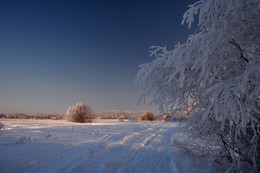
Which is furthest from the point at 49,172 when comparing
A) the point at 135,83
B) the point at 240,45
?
the point at 240,45

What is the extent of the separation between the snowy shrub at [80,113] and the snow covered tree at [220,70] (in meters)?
21.2

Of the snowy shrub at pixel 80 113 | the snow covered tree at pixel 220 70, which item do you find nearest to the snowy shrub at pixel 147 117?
the snowy shrub at pixel 80 113

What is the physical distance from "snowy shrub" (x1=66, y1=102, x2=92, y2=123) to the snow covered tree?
835 inches

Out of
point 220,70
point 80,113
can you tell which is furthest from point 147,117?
point 220,70

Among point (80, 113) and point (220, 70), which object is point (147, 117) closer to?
point (80, 113)

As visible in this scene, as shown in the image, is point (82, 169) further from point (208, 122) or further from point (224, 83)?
point (224, 83)

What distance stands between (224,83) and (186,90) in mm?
1237

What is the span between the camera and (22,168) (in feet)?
15.4

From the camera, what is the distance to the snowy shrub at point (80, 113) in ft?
82.0

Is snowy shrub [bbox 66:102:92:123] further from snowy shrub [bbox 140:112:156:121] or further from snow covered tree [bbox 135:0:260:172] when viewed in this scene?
snow covered tree [bbox 135:0:260:172]

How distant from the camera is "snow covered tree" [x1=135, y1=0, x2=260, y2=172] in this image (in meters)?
2.91

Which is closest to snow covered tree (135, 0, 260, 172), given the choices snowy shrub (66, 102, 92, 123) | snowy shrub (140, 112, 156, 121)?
snowy shrub (66, 102, 92, 123)

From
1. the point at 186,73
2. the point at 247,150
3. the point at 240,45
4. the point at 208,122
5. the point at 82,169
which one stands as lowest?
the point at 82,169

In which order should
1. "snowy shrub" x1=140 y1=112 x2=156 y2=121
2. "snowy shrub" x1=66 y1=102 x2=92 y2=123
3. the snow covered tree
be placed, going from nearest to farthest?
the snow covered tree → "snowy shrub" x1=66 y1=102 x2=92 y2=123 → "snowy shrub" x1=140 y1=112 x2=156 y2=121
